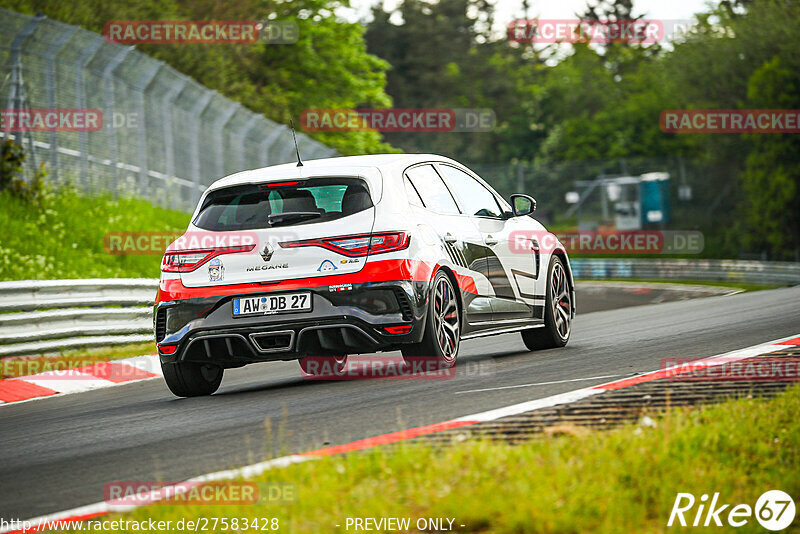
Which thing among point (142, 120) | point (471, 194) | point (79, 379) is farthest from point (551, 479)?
point (142, 120)

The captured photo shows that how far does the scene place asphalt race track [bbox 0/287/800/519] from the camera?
18.9 feet

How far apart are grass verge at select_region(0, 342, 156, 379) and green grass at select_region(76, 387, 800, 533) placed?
24.2ft

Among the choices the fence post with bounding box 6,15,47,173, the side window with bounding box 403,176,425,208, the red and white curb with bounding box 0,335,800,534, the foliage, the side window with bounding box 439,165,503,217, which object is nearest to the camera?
the red and white curb with bounding box 0,335,800,534

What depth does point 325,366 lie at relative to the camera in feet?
34.2

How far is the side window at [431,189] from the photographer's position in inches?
352

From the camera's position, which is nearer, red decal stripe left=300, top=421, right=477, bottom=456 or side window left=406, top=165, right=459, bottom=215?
red decal stripe left=300, top=421, right=477, bottom=456

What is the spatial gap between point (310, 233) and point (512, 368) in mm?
1896

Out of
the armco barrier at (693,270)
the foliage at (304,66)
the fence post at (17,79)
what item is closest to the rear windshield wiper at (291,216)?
the fence post at (17,79)

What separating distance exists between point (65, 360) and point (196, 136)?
11598mm

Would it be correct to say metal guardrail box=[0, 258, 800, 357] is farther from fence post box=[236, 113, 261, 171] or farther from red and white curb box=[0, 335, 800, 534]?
fence post box=[236, 113, 261, 171]

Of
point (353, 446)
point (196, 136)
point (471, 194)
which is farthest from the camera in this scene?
point (196, 136)

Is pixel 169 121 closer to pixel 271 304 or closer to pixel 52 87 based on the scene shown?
pixel 52 87

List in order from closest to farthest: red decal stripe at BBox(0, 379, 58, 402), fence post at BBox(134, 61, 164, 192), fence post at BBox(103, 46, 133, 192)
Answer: red decal stripe at BBox(0, 379, 58, 402), fence post at BBox(103, 46, 133, 192), fence post at BBox(134, 61, 164, 192)

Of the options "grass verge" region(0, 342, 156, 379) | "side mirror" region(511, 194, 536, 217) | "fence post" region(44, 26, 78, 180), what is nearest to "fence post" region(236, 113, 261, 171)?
"fence post" region(44, 26, 78, 180)
